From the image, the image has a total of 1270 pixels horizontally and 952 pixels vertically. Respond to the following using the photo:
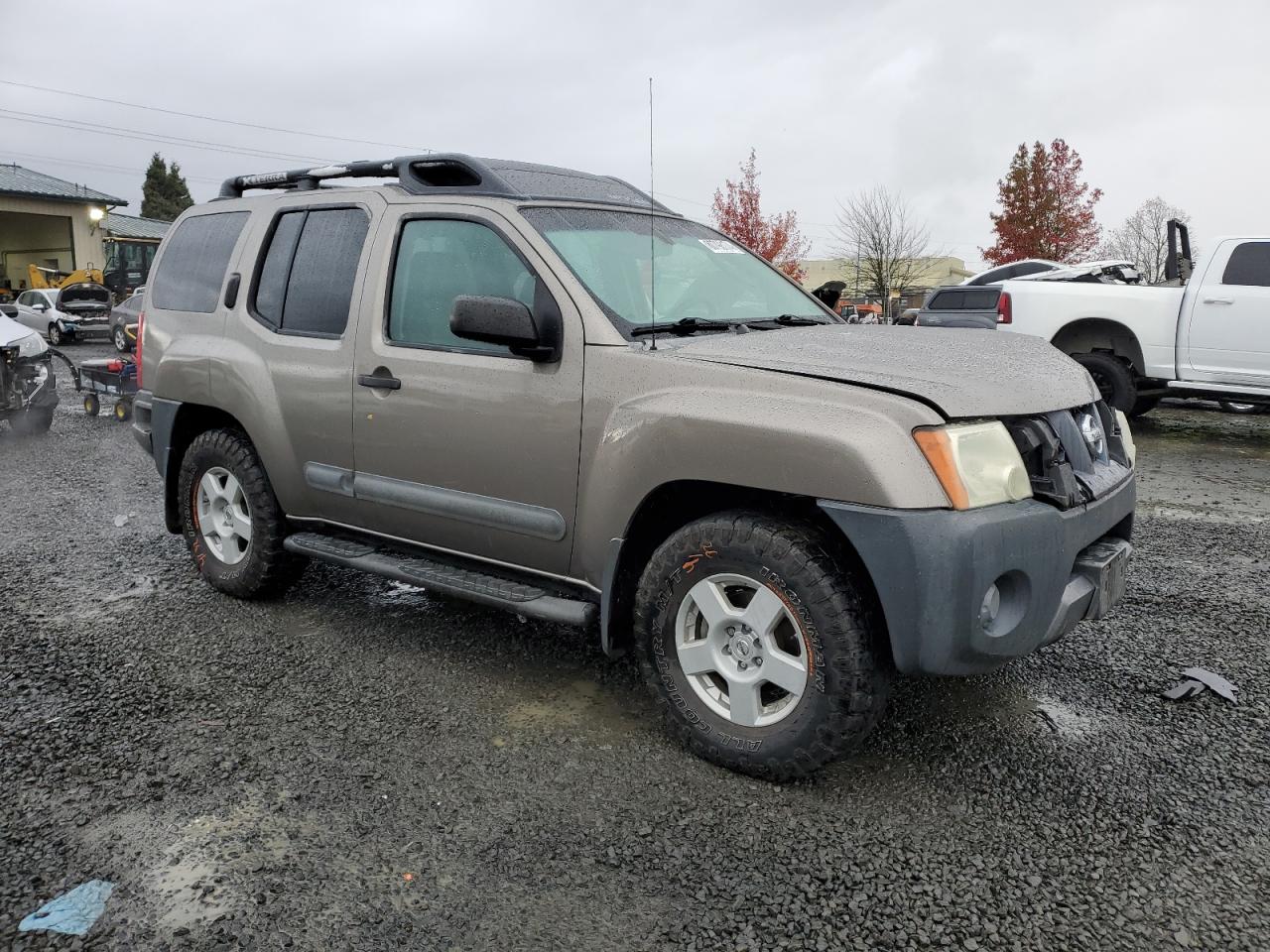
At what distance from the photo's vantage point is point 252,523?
451cm

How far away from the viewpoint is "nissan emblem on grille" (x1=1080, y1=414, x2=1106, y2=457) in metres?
3.29

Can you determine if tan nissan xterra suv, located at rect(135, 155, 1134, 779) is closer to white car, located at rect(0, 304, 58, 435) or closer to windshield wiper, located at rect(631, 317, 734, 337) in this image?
windshield wiper, located at rect(631, 317, 734, 337)

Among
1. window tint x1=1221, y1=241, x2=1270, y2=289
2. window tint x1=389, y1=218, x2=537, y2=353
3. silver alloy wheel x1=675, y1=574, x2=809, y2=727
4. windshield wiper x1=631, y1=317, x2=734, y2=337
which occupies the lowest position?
silver alloy wheel x1=675, y1=574, x2=809, y2=727

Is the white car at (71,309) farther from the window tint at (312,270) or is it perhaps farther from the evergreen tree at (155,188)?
the evergreen tree at (155,188)

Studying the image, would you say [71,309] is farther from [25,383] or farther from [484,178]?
[484,178]

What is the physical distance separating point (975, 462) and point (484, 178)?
2.20 meters

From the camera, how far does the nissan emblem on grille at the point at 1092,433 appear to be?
329 centimetres

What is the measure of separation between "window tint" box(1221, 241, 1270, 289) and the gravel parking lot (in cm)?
595

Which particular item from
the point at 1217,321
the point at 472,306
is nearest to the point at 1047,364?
the point at 472,306

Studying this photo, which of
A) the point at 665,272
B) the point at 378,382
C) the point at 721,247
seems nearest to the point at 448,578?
the point at 378,382

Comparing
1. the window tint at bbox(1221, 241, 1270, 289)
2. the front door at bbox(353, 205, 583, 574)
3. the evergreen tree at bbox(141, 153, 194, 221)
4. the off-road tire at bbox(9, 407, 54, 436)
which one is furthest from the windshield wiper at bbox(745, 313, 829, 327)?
the evergreen tree at bbox(141, 153, 194, 221)

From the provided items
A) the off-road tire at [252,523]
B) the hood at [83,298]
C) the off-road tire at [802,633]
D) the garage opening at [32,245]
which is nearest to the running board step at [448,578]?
the off-road tire at [252,523]

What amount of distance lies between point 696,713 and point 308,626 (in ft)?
7.03

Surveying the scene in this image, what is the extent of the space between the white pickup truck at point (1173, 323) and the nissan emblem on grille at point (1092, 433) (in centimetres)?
711
